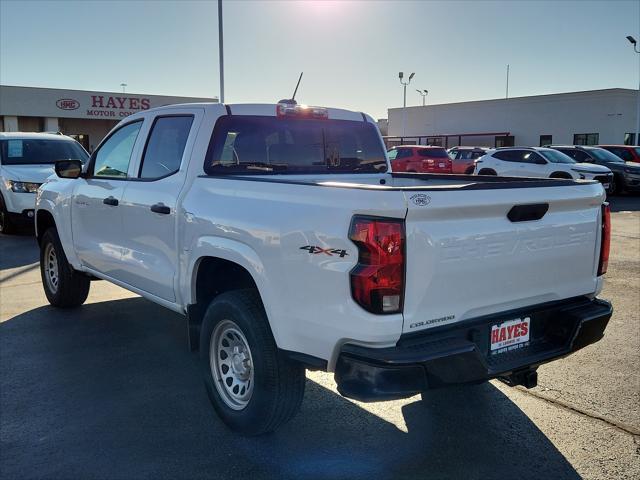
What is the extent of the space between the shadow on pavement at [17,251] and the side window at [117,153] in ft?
14.4

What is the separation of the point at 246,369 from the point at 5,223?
9849 mm

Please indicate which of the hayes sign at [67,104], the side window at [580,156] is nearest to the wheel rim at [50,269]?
the side window at [580,156]

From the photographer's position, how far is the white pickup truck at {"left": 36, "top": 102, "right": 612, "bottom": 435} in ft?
8.94

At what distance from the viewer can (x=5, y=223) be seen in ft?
37.9

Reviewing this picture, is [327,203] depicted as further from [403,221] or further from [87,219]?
[87,219]

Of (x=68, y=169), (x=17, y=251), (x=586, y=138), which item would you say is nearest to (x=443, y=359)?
(x=68, y=169)

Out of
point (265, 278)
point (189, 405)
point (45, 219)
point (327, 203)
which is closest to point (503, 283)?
point (327, 203)

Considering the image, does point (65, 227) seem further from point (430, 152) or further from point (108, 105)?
point (108, 105)

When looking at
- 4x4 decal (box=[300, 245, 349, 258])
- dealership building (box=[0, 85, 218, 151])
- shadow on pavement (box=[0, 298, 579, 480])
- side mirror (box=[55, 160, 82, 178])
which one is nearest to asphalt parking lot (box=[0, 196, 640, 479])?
shadow on pavement (box=[0, 298, 579, 480])

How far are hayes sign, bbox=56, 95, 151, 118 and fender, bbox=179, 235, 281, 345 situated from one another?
37.1 meters

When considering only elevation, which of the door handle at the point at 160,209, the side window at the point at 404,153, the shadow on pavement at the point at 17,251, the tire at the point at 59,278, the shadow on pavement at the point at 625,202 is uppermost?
the side window at the point at 404,153

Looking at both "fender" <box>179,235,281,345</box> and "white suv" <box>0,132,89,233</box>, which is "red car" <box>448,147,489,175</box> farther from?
"fender" <box>179,235,281,345</box>

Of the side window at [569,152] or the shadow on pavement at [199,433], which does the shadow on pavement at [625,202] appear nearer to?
the side window at [569,152]

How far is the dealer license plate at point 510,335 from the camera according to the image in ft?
10.2
